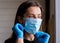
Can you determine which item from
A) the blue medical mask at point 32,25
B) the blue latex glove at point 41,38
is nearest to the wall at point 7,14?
the blue medical mask at point 32,25

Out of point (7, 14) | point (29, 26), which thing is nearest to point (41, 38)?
point (29, 26)

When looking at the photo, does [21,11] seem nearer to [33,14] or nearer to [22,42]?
[33,14]

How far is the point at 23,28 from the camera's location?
4.14 ft

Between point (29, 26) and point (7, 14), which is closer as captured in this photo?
point (29, 26)

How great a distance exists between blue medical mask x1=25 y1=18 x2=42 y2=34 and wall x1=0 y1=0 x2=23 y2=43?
2141 mm

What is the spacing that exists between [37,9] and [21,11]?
13 centimetres

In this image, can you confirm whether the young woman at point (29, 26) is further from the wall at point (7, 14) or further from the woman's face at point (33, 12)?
the wall at point (7, 14)

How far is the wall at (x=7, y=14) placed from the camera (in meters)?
3.50


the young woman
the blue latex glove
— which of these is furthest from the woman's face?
the blue latex glove

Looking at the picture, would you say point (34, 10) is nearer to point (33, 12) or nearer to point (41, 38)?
point (33, 12)

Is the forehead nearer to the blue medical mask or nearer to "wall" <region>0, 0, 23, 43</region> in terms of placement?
the blue medical mask

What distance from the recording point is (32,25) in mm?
1364

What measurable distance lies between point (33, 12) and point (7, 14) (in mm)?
2304

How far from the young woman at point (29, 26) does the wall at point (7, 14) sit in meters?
2.16
